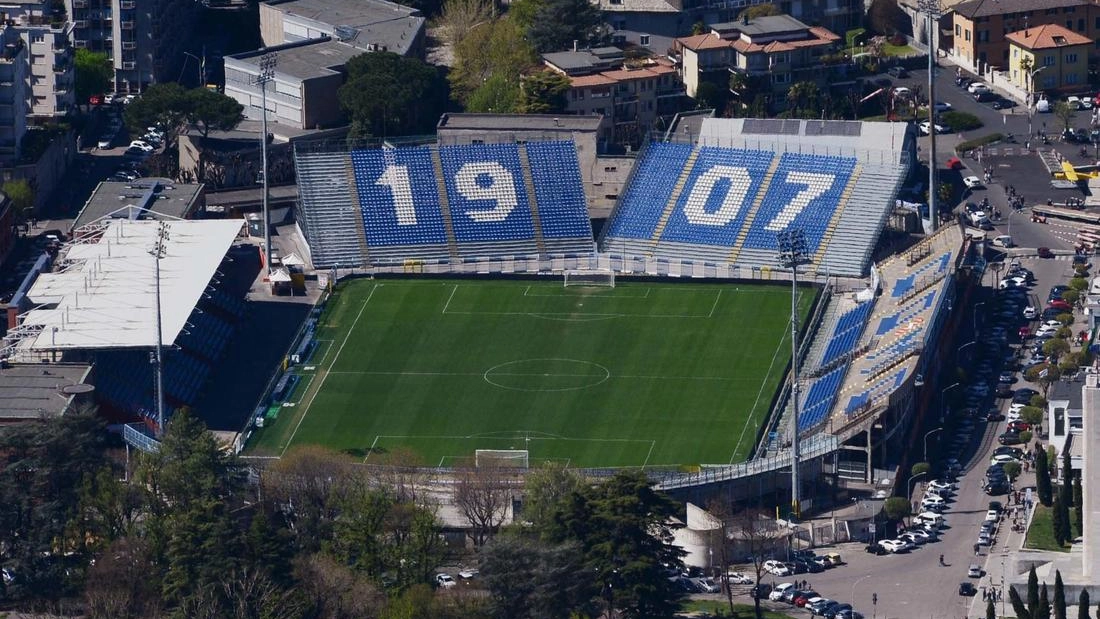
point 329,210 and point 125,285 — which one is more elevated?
point 125,285

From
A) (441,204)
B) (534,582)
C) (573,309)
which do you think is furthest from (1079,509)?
(441,204)

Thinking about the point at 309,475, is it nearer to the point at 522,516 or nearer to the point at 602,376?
the point at 522,516

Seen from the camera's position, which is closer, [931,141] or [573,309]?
[573,309]

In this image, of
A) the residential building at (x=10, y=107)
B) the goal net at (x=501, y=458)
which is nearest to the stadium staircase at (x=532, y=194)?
the goal net at (x=501, y=458)

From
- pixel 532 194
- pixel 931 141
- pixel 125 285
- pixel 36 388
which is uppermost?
pixel 931 141

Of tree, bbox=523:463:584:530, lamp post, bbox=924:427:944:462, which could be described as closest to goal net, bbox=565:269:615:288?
lamp post, bbox=924:427:944:462

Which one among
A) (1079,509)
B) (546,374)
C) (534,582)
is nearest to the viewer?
(534,582)

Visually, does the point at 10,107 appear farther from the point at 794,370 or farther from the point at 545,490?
the point at 545,490
